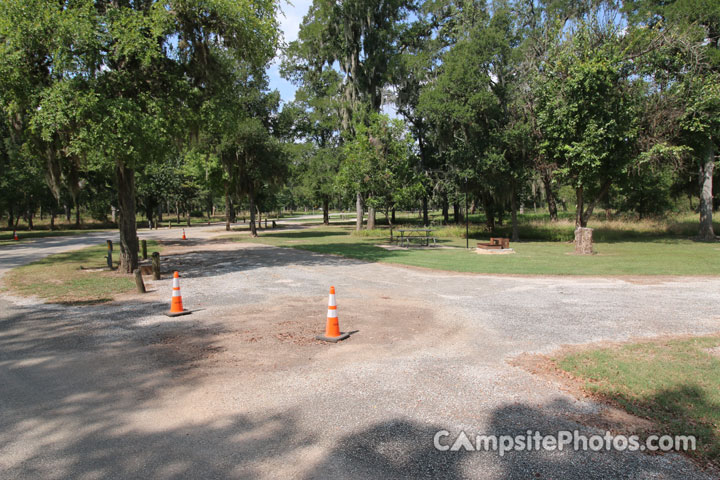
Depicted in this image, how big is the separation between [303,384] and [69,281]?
37.5 feet

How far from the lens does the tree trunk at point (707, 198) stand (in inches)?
951

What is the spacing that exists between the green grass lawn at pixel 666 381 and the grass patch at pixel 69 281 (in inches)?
416

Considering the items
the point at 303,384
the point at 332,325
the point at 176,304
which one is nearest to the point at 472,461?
the point at 303,384

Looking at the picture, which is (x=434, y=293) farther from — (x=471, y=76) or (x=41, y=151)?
(x=471, y=76)

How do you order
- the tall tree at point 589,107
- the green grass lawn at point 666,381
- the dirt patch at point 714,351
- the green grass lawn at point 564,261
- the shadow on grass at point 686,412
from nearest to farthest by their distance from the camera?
1. the shadow on grass at point 686,412
2. the green grass lawn at point 666,381
3. the dirt patch at point 714,351
4. the green grass lawn at point 564,261
5. the tall tree at point 589,107

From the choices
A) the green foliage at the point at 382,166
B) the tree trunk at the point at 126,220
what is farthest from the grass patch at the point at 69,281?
the green foliage at the point at 382,166

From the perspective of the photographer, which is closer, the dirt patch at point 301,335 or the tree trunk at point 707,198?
the dirt patch at point 301,335

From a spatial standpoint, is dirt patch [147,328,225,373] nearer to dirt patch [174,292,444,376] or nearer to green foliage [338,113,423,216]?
dirt patch [174,292,444,376]

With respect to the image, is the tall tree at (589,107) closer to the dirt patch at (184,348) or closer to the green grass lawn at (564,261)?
the green grass lawn at (564,261)

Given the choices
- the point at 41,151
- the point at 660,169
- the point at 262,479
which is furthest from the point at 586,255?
the point at 41,151

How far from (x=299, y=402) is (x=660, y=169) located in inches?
999

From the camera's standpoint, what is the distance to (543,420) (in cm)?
402

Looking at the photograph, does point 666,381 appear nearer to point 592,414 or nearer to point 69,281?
point 592,414

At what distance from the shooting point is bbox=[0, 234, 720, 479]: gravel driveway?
3.36 m
